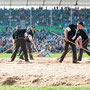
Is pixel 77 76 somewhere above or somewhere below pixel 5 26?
above

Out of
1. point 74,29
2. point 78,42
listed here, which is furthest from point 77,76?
point 78,42

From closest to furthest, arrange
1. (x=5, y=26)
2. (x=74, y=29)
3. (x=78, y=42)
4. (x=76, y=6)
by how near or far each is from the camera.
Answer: (x=74, y=29) → (x=78, y=42) → (x=5, y=26) → (x=76, y=6)

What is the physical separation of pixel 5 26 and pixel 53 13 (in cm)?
1006

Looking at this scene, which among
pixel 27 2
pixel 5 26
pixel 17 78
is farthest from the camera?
pixel 27 2

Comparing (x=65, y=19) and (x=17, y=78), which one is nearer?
(x=17, y=78)

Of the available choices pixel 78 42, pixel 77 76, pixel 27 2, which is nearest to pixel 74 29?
pixel 78 42

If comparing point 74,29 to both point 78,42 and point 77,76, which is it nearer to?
point 78,42

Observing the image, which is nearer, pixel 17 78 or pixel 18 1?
pixel 17 78

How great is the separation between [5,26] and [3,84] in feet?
121

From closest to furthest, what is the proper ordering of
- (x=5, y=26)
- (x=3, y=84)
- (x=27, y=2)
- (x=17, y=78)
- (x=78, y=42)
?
(x=3, y=84), (x=17, y=78), (x=78, y=42), (x=5, y=26), (x=27, y=2)

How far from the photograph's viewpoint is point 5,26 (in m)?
44.0

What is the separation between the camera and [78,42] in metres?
17.4

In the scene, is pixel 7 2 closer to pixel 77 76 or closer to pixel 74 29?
pixel 74 29

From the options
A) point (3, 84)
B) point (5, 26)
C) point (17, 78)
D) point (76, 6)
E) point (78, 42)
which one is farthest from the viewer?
point (76, 6)
